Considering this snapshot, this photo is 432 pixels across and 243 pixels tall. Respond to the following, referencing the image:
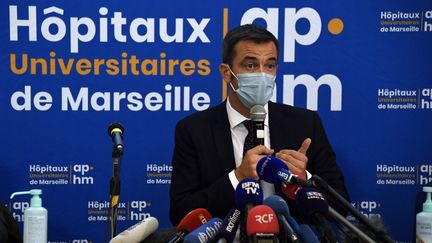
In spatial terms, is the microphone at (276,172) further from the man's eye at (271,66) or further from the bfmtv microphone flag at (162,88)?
the bfmtv microphone flag at (162,88)

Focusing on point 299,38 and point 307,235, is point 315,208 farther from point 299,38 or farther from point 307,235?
point 299,38

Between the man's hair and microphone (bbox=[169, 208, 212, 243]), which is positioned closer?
microphone (bbox=[169, 208, 212, 243])

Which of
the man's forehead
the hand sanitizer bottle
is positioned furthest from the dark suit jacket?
the hand sanitizer bottle

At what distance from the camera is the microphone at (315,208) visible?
1271mm

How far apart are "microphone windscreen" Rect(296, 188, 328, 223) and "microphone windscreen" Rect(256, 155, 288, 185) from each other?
12cm

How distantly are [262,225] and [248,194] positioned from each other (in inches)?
6.3

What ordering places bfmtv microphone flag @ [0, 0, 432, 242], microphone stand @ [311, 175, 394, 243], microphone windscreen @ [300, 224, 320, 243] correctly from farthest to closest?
bfmtv microphone flag @ [0, 0, 432, 242] → microphone windscreen @ [300, 224, 320, 243] → microphone stand @ [311, 175, 394, 243]

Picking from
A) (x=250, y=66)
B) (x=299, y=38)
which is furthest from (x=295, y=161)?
(x=299, y=38)

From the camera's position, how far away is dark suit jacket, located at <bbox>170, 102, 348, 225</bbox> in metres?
2.29

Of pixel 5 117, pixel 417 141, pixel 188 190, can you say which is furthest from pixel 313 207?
pixel 5 117

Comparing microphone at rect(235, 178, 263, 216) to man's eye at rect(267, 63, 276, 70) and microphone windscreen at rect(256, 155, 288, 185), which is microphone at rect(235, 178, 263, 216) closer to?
microphone windscreen at rect(256, 155, 288, 185)

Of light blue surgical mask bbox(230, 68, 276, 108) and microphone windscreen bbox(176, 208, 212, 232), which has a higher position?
light blue surgical mask bbox(230, 68, 276, 108)

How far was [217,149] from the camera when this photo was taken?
236cm

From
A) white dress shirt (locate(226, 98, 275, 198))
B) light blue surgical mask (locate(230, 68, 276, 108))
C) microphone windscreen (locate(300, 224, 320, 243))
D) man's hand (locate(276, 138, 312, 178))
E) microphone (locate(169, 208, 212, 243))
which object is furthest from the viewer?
white dress shirt (locate(226, 98, 275, 198))
